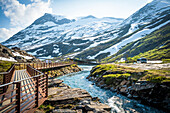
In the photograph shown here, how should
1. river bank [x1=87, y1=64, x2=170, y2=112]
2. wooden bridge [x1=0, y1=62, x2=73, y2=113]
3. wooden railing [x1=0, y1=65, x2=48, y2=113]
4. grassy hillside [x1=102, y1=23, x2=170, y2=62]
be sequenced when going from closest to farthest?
wooden railing [x1=0, y1=65, x2=48, y2=113] → wooden bridge [x1=0, y1=62, x2=73, y2=113] → river bank [x1=87, y1=64, x2=170, y2=112] → grassy hillside [x1=102, y1=23, x2=170, y2=62]

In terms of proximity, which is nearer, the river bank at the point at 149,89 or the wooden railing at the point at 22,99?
the wooden railing at the point at 22,99

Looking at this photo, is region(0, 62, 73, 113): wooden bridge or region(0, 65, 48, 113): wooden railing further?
region(0, 62, 73, 113): wooden bridge

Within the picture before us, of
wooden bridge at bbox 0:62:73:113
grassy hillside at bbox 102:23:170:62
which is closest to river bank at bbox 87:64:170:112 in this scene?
wooden bridge at bbox 0:62:73:113

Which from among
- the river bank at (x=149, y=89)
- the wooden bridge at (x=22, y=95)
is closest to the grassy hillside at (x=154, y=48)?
the river bank at (x=149, y=89)

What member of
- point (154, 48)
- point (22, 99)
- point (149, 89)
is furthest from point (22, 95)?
point (154, 48)

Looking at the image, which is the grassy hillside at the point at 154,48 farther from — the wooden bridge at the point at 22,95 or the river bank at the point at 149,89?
the wooden bridge at the point at 22,95

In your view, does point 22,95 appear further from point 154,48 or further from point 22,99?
point 154,48

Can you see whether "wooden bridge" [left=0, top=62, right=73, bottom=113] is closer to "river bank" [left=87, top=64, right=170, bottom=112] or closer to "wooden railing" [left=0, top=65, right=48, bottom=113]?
"wooden railing" [left=0, top=65, right=48, bottom=113]

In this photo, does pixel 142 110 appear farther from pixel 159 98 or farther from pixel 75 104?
pixel 75 104

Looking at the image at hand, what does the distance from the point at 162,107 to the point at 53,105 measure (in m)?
10.4

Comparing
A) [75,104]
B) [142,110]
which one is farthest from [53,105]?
[142,110]

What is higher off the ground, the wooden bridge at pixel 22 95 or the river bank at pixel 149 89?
the wooden bridge at pixel 22 95

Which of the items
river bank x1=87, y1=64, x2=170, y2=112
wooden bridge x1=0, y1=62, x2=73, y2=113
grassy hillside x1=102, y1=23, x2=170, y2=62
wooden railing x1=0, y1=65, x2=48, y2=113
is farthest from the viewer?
grassy hillside x1=102, y1=23, x2=170, y2=62

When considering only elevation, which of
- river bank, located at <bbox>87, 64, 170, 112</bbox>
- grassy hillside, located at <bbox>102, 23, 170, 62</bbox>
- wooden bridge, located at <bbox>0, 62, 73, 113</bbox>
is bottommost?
river bank, located at <bbox>87, 64, 170, 112</bbox>
